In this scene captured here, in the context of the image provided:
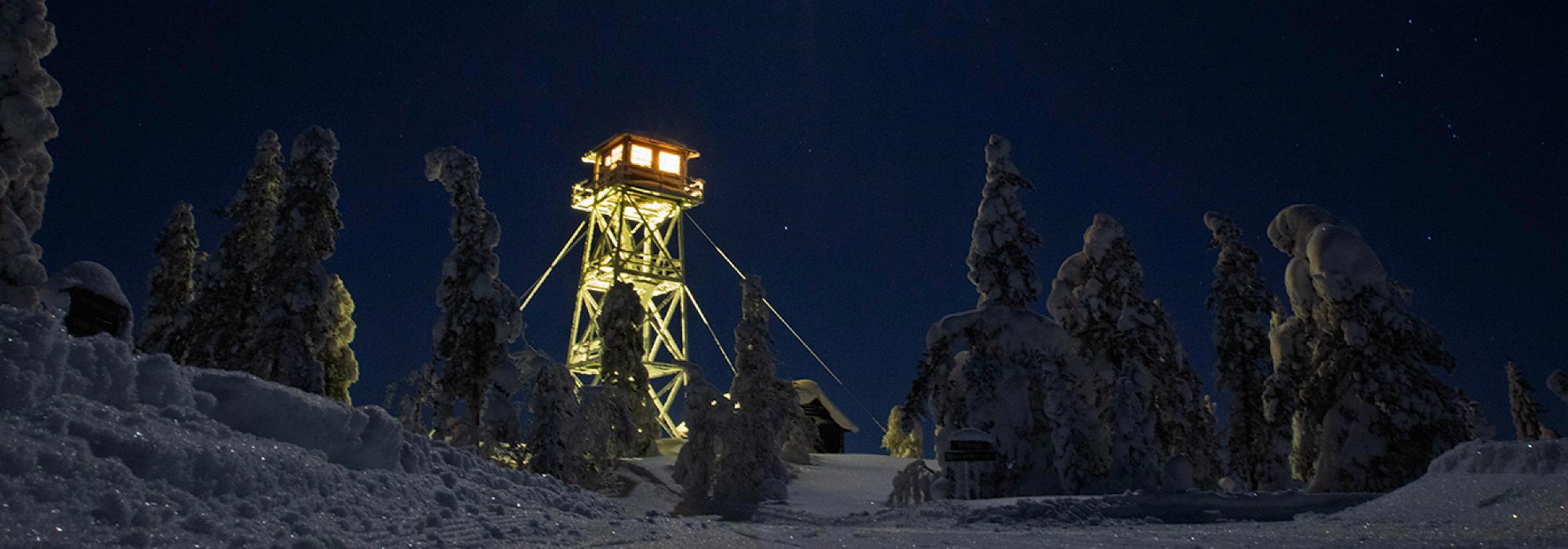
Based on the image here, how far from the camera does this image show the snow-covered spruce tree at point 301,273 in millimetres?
21125

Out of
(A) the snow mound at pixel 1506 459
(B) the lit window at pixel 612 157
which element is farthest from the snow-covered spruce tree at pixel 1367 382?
(B) the lit window at pixel 612 157

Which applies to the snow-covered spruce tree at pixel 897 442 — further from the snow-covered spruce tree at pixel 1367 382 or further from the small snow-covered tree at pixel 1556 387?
the small snow-covered tree at pixel 1556 387

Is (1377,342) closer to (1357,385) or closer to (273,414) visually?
(1357,385)

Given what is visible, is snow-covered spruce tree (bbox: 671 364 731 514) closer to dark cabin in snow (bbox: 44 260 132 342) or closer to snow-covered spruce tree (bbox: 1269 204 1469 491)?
snow-covered spruce tree (bbox: 1269 204 1469 491)

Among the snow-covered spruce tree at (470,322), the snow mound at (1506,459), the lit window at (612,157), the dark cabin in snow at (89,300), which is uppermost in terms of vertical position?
the lit window at (612,157)

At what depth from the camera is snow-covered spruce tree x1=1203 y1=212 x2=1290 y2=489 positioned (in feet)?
79.9

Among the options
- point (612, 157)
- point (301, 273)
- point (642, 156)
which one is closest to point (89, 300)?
point (301, 273)

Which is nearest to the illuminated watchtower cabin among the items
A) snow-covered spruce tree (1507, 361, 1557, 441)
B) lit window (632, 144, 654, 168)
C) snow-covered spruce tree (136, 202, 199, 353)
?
lit window (632, 144, 654, 168)

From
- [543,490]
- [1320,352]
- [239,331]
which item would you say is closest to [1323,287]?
[1320,352]

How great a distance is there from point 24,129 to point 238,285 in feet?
→ 33.0

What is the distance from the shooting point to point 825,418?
50.4 m

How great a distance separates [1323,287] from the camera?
19.6m

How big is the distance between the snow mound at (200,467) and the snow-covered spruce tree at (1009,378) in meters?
12.5

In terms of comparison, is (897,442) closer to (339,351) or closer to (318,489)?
(339,351)
